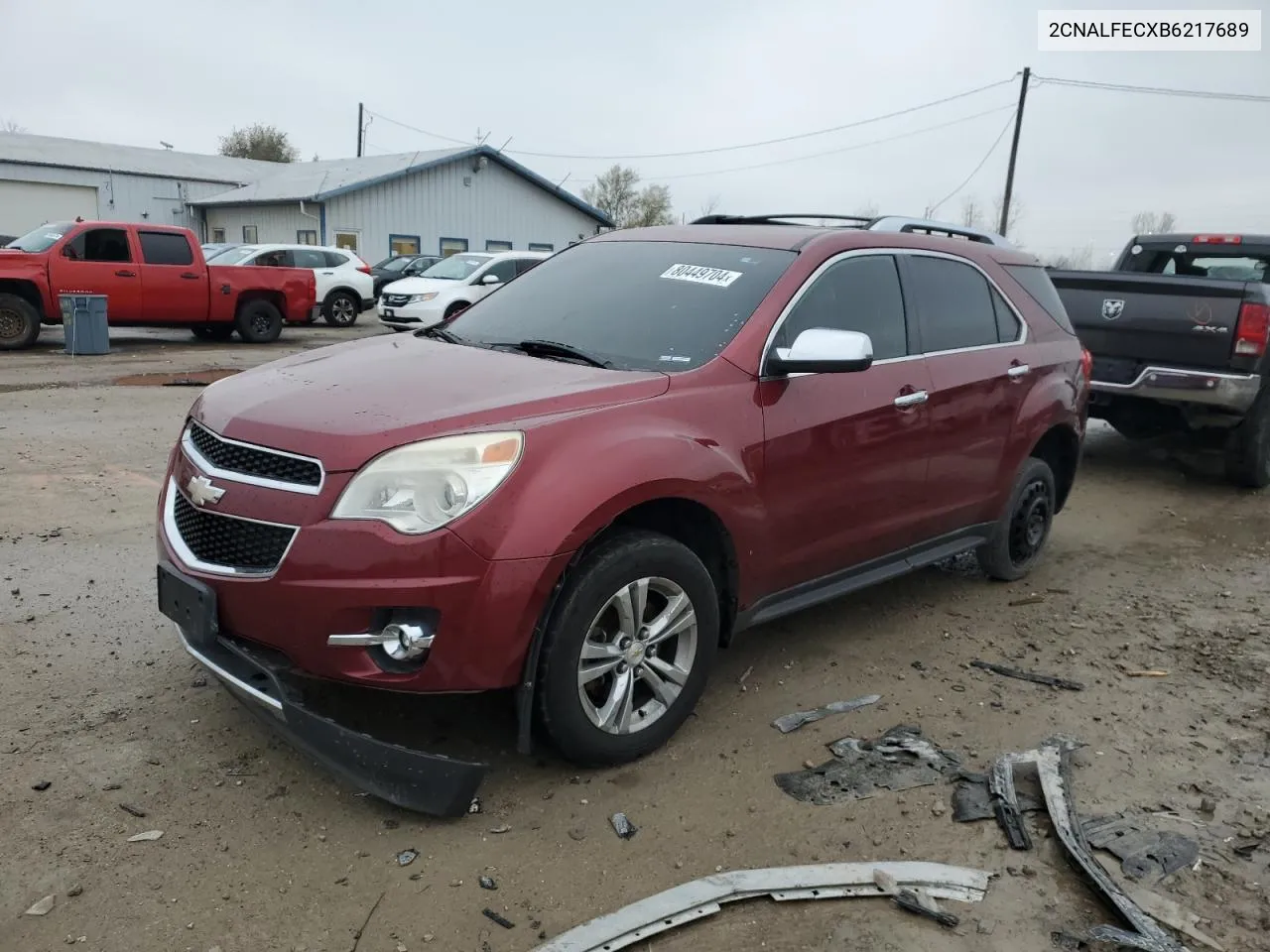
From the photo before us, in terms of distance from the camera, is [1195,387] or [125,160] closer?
[1195,387]

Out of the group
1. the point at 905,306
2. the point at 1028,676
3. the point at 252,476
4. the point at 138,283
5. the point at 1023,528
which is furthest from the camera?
the point at 138,283

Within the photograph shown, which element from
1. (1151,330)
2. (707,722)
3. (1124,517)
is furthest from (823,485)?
(1151,330)

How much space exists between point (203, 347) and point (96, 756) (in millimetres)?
14077

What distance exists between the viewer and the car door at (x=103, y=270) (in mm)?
14383

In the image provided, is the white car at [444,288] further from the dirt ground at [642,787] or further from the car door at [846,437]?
the car door at [846,437]

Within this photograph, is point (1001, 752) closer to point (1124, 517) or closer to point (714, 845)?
point (714, 845)

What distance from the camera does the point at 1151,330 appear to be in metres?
7.45

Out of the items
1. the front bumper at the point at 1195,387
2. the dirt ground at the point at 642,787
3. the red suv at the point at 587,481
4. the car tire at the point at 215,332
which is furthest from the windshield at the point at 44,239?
the front bumper at the point at 1195,387

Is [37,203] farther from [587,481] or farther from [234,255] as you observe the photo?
[587,481]

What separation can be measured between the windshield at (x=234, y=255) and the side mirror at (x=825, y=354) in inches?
669

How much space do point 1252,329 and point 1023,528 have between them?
311 centimetres

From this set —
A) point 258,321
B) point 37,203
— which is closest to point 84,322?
point 258,321

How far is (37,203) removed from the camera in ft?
114

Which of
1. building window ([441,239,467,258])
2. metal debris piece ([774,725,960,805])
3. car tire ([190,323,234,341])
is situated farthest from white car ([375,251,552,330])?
metal debris piece ([774,725,960,805])
